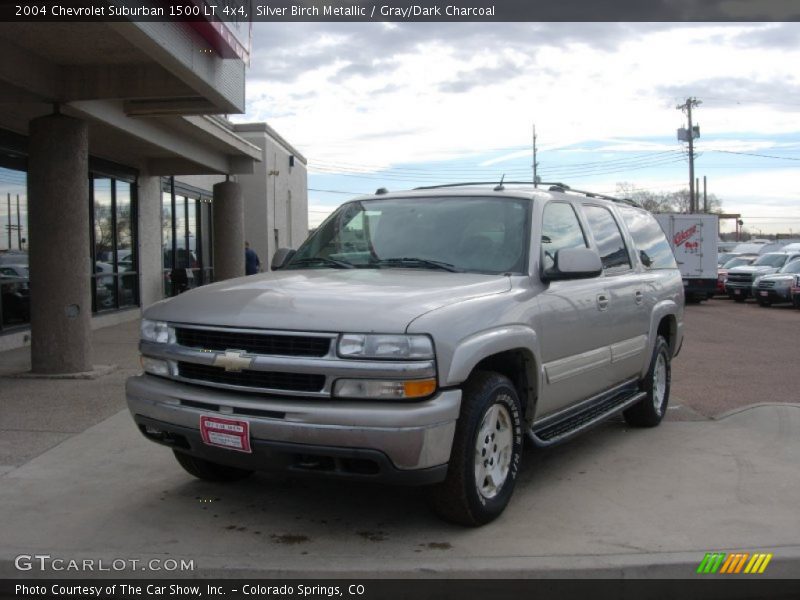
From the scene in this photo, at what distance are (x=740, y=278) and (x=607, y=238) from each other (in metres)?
22.1

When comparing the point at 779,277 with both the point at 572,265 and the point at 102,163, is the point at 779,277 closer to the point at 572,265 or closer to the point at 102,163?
the point at 102,163

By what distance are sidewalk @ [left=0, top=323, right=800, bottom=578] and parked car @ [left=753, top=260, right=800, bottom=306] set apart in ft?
60.9

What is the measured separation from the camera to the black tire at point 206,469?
492 cm

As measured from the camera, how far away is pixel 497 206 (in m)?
5.31

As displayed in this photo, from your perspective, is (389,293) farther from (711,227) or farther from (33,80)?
(711,227)

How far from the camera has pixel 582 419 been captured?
5.45 metres

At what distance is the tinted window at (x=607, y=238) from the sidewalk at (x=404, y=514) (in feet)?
4.79

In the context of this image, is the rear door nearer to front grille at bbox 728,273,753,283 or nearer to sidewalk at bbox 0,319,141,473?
sidewalk at bbox 0,319,141,473

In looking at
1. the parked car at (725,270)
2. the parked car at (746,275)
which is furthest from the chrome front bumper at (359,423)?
the parked car at (725,270)

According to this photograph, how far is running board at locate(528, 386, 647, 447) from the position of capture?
4906mm

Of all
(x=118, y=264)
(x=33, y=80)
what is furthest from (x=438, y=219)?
(x=118, y=264)

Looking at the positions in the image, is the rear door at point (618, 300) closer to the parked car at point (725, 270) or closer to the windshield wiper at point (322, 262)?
the windshield wiper at point (322, 262)

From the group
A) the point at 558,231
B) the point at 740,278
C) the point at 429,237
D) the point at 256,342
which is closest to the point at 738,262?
the point at 740,278
